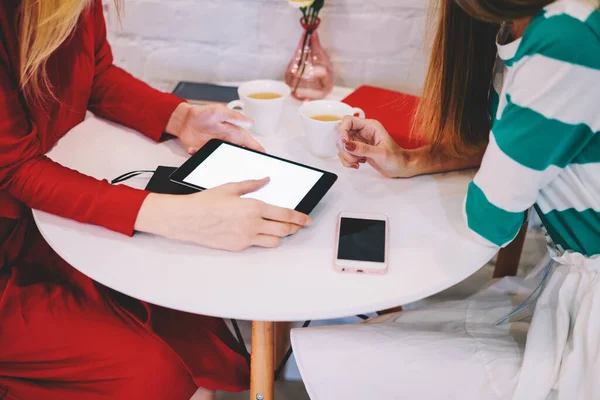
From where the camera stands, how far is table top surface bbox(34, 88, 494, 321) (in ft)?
2.39

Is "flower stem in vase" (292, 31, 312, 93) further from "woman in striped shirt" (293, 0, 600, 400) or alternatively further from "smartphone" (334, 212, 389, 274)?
"smartphone" (334, 212, 389, 274)

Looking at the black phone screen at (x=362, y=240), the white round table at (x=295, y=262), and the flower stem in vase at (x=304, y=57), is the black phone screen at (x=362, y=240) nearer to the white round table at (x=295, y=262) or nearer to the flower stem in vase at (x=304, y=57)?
the white round table at (x=295, y=262)

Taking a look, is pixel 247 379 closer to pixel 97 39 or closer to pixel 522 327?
pixel 522 327

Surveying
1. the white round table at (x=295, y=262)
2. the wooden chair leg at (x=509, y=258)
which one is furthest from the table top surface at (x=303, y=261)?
the wooden chair leg at (x=509, y=258)

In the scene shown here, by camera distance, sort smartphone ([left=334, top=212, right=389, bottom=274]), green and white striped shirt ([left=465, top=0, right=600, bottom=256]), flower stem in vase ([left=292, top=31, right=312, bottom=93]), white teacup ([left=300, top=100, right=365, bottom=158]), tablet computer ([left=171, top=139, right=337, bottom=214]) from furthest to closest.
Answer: flower stem in vase ([left=292, top=31, right=312, bottom=93]), white teacup ([left=300, top=100, right=365, bottom=158]), tablet computer ([left=171, top=139, right=337, bottom=214]), smartphone ([left=334, top=212, right=389, bottom=274]), green and white striped shirt ([left=465, top=0, right=600, bottom=256])

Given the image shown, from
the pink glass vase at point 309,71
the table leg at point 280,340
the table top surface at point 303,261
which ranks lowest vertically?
the table leg at point 280,340

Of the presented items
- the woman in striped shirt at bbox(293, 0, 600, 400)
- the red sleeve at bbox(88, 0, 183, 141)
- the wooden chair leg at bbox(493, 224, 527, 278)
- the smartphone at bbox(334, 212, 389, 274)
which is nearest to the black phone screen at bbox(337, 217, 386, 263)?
the smartphone at bbox(334, 212, 389, 274)

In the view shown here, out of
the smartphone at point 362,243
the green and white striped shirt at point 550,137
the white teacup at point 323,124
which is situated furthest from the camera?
the white teacup at point 323,124

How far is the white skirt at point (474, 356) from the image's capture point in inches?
31.0

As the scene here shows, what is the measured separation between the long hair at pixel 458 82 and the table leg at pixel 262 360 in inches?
16.5

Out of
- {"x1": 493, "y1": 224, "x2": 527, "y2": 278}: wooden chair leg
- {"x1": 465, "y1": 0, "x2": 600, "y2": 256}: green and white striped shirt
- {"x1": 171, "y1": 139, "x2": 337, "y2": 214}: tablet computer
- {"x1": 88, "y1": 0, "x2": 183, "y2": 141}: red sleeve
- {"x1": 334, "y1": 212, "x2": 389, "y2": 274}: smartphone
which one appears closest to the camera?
{"x1": 465, "y1": 0, "x2": 600, "y2": 256}: green and white striped shirt

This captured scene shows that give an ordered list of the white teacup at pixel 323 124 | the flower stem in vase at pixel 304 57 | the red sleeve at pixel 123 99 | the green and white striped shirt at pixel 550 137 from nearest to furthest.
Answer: the green and white striped shirt at pixel 550 137
the white teacup at pixel 323 124
the red sleeve at pixel 123 99
the flower stem in vase at pixel 304 57

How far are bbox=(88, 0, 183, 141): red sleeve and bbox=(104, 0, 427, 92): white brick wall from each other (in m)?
0.37

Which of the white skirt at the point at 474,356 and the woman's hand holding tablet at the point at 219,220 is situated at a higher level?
the woman's hand holding tablet at the point at 219,220
